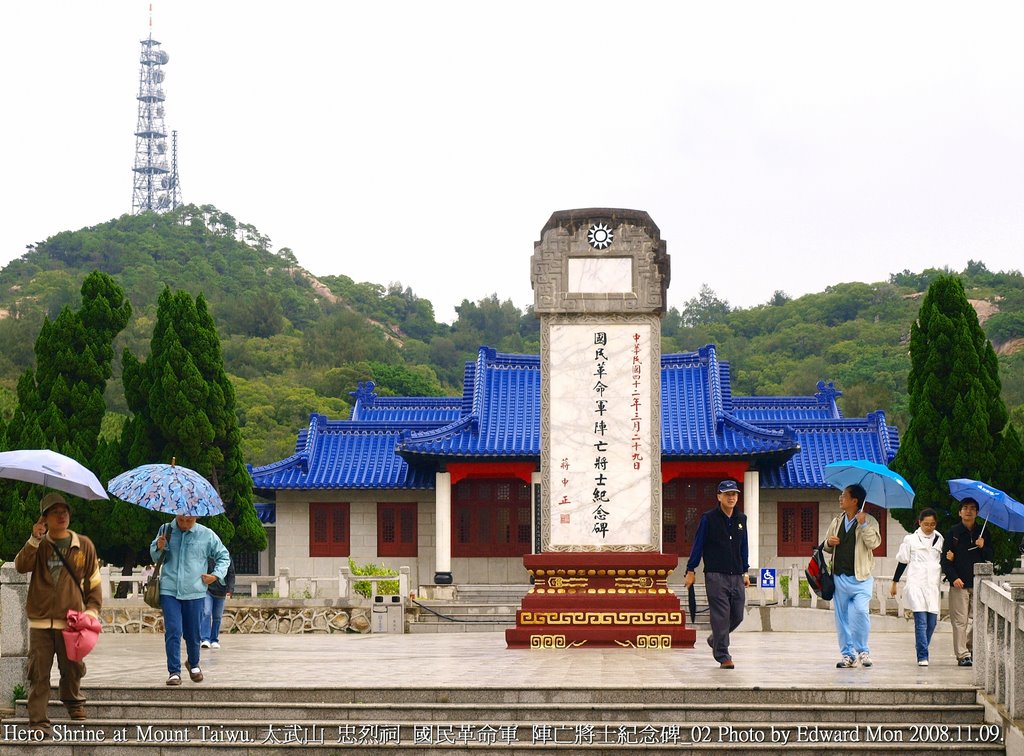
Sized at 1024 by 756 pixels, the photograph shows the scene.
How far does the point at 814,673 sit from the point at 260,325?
226 feet

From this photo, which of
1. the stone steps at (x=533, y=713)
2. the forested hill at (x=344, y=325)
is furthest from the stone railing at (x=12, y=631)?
the forested hill at (x=344, y=325)

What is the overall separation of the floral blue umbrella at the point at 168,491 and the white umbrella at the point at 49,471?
0.85 metres

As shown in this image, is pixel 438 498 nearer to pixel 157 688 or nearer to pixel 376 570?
pixel 376 570

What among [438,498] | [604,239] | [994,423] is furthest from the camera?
[438,498]

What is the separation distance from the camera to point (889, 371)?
65.4m

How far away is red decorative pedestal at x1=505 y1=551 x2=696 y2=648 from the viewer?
1531 centimetres

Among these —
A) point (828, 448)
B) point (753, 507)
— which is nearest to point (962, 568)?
point (753, 507)

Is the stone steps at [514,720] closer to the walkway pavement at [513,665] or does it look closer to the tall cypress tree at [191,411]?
the walkway pavement at [513,665]

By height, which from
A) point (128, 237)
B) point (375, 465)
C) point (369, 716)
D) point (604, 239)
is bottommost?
point (369, 716)

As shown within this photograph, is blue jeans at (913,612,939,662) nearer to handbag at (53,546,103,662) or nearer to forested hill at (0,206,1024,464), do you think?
handbag at (53,546,103,662)

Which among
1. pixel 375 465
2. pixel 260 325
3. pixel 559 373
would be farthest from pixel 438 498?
pixel 260 325

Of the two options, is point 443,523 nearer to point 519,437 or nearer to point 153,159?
point 519,437

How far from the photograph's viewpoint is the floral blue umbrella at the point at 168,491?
1124 cm

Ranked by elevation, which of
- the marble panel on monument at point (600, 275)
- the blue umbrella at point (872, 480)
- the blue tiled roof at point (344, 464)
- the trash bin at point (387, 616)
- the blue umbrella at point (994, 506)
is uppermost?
the marble panel on monument at point (600, 275)
